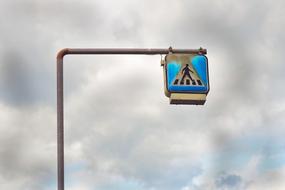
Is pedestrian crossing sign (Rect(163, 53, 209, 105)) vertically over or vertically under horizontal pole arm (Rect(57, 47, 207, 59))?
under

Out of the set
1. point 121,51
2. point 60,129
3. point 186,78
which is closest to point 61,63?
point 121,51

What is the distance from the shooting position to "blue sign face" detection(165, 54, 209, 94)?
985 cm

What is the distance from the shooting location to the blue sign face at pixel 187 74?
32.3 ft

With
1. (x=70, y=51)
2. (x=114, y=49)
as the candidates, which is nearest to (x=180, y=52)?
(x=114, y=49)

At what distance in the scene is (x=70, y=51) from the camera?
10.2 m

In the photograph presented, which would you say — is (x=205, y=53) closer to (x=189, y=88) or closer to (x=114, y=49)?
(x=189, y=88)

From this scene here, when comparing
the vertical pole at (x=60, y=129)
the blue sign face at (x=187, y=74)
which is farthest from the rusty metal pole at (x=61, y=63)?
the blue sign face at (x=187, y=74)

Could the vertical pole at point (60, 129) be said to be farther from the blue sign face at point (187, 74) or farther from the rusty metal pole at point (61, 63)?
the blue sign face at point (187, 74)

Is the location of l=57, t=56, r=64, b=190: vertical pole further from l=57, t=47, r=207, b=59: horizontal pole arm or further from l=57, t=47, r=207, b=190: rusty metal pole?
l=57, t=47, r=207, b=59: horizontal pole arm

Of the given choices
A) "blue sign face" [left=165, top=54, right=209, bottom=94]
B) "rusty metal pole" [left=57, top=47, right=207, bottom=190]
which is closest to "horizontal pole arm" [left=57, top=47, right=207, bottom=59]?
"rusty metal pole" [left=57, top=47, right=207, bottom=190]

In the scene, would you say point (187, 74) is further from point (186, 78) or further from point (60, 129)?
point (60, 129)

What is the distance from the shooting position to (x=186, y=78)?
9.98 meters

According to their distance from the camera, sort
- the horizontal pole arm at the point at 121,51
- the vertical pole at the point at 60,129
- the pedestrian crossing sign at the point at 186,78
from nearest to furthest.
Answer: the vertical pole at the point at 60,129, the pedestrian crossing sign at the point at 186,78, the horizontal pole arm at the point at 121,51

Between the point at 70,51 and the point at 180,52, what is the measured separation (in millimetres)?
1924
